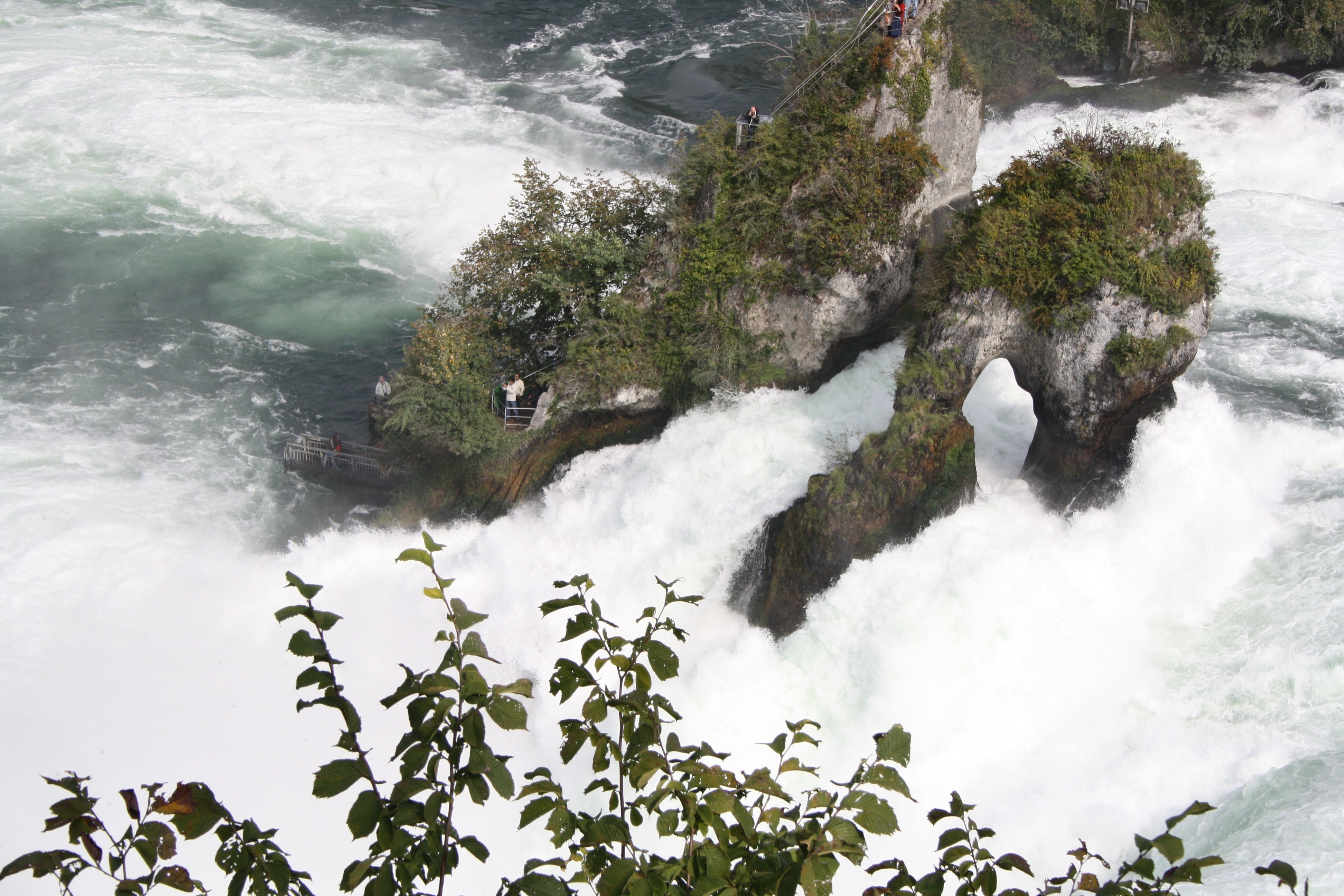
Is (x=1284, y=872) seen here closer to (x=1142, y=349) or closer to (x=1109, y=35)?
(x=1142, y=349)

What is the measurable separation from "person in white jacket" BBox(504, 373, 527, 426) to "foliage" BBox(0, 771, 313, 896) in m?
15.7

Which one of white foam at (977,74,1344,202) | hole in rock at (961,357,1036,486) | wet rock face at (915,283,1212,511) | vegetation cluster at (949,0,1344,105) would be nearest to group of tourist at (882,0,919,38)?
wet rock face at (915,283,1212,511)

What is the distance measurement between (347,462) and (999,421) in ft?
43.0

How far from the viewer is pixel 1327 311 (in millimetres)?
20609

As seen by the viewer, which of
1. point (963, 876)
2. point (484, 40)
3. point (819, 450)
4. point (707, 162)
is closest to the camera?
point (963, 876)

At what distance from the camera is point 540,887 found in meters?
3.42

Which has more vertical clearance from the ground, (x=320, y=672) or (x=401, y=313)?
(x=320, y=672)

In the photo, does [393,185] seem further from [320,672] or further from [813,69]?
[320,672]

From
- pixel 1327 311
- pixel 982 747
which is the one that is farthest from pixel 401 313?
pixel 1327 311

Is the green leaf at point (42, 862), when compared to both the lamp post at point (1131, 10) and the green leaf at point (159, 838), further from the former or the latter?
the lamp post at point (1131, 10)

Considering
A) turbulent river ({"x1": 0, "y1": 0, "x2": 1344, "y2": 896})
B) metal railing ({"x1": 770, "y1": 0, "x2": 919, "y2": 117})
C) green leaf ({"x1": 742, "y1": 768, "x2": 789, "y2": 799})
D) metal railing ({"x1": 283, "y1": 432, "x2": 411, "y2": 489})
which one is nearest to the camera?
green leaf ({"x1": 742, "y1": 768, "x2": 789, "y2": 799})

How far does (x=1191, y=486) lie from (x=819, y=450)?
18.1ft

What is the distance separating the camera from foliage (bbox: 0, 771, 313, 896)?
3025 mm

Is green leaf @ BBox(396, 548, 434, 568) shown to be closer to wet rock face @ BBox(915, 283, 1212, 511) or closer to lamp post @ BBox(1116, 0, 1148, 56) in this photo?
wet rock face @ BBox(915, 283, 1212, 511)
